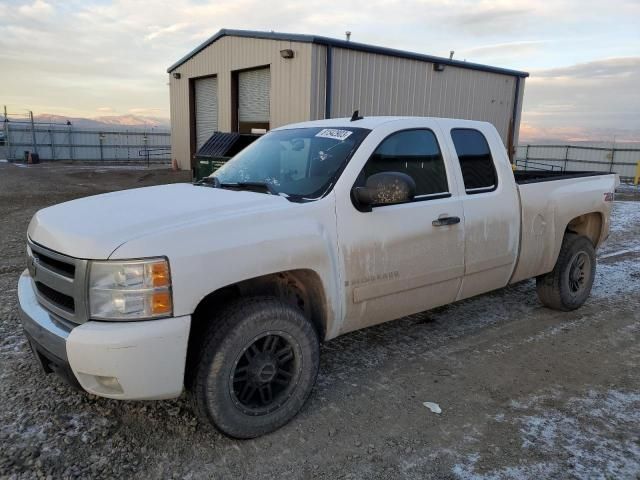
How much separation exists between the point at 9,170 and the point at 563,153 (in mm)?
28565

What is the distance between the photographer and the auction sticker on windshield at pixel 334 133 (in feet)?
12.0

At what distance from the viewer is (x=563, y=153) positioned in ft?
95.7

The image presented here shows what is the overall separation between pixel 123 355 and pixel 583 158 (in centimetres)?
3086

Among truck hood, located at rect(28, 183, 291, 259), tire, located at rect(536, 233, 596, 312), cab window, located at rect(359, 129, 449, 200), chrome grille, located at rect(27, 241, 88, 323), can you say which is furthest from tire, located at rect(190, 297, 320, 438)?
tire, located at rect(536, 233, 596, 312)

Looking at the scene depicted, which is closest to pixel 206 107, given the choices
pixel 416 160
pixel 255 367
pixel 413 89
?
pixel 413 89

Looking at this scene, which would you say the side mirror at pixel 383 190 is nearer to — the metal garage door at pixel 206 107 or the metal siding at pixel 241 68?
the metal siding at pixel 241 68

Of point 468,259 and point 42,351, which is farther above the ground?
point 468,259

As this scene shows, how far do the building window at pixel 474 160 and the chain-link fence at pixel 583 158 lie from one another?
78.5 feet

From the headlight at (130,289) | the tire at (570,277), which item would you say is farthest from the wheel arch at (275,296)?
the tire at (570,277)

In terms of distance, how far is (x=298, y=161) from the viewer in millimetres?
3730

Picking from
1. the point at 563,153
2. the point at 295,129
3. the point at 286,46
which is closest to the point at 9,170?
the point at 286,46

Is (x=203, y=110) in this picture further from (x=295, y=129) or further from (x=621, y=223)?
(x=295, y=129)

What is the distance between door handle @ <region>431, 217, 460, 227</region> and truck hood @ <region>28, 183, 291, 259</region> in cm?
119

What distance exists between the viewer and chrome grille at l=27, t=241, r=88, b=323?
2.53 meters
